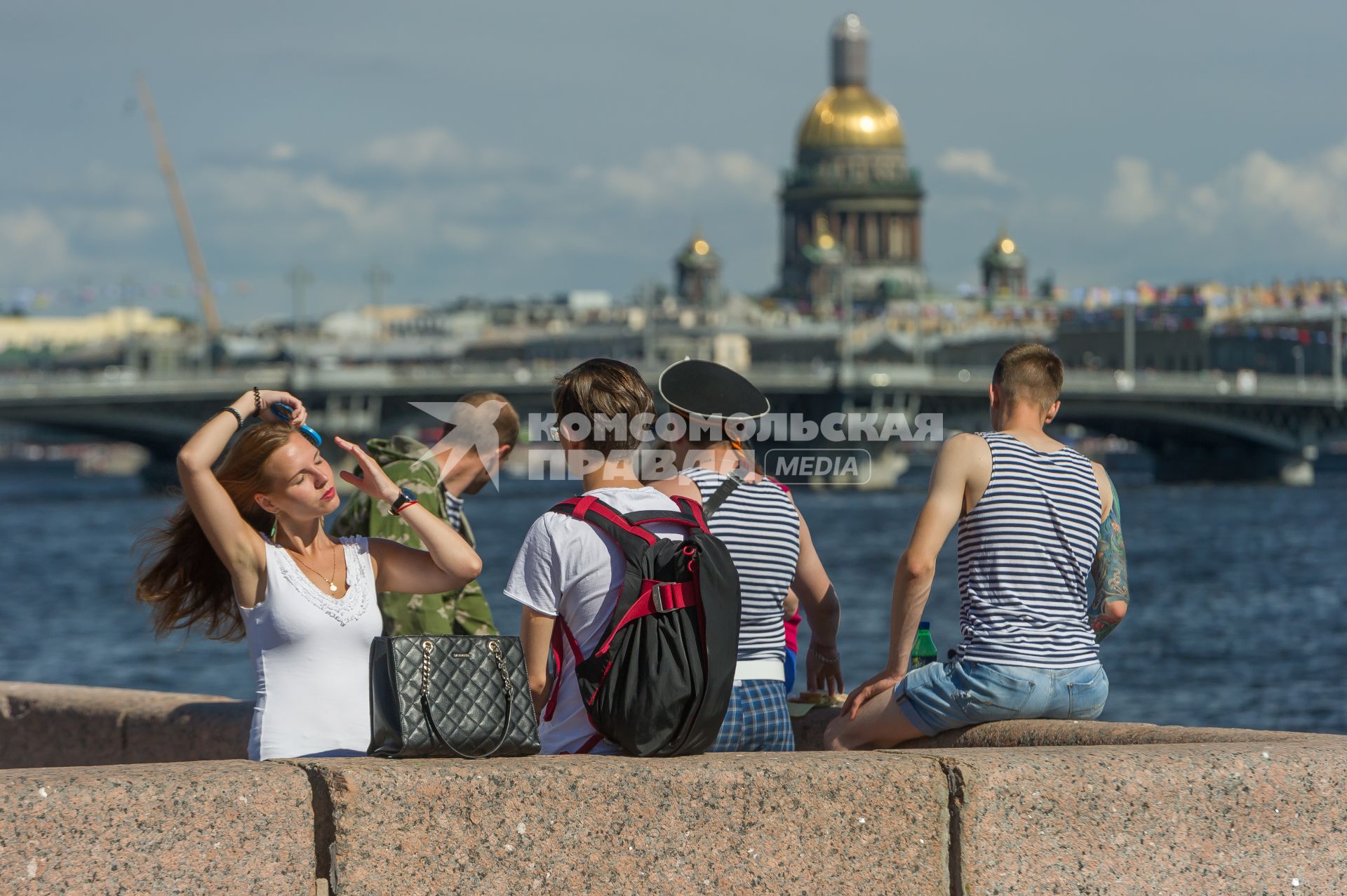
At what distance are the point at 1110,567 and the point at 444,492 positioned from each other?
1347mm

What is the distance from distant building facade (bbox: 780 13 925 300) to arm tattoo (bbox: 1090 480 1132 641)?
107940mm

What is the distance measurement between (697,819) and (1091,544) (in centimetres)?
110

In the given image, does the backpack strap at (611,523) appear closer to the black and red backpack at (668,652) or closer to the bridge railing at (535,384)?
the black and red backpack at (668,652)

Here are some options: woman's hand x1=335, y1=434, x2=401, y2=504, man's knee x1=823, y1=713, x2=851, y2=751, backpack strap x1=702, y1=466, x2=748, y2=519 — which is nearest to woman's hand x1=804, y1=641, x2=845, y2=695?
man's knee x1=823, y1=713, x2=851, y2=751

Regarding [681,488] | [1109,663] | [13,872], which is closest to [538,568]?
[681,488]

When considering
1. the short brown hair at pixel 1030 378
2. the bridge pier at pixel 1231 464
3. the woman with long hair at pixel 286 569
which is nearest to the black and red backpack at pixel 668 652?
the woman with long hair at pixel 286 569

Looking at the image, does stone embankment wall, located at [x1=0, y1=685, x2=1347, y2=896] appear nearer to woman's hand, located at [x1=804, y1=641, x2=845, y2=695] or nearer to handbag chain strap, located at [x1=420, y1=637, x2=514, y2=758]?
handbag chain strap, located at [x1=420, y1=637, x2=514, y2=758]

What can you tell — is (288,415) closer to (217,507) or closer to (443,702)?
(217,507)

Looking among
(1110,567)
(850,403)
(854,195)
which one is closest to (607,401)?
(1110,567)

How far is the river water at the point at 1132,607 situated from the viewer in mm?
16172

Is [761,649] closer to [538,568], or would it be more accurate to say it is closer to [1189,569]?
[538,568]

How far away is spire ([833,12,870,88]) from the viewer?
116m

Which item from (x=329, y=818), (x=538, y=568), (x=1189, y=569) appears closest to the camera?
(x=329, y=818)

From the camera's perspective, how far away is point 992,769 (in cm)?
292
